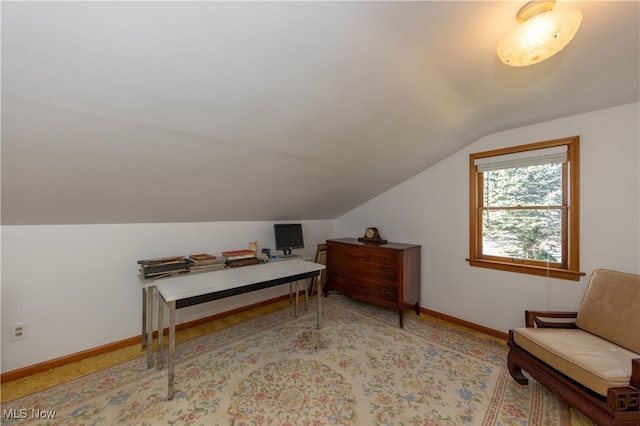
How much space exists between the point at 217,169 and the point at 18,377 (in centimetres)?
212

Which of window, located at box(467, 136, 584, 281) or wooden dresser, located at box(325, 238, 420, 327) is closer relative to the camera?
window, located at box(467, 136, 584, 281)

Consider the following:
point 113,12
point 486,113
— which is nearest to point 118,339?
point 113,12

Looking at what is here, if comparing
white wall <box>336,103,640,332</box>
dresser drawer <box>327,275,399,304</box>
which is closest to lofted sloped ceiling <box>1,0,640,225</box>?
white wall <box>336,103,640,332</box>

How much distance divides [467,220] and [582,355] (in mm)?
1480

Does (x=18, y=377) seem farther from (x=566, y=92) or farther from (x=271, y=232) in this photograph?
(x=566, y=92)

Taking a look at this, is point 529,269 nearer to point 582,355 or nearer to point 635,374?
point 582,355

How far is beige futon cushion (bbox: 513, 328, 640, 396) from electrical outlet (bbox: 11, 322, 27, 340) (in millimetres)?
3689

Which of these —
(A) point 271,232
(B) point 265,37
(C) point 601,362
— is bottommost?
(C) point 601,362

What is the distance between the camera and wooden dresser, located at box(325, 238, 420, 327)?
2824 millimetres

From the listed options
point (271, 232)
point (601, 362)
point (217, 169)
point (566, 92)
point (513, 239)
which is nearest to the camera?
point (601, 362)

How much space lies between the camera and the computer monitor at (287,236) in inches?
130

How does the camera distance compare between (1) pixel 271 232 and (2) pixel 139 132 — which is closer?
(2) pixel 139 132

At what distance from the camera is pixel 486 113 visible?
2.13 metres

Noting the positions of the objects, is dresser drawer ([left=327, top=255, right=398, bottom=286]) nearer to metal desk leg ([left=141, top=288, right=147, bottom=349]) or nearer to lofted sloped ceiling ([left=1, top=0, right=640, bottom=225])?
lofted sloped ceiling ([left=1, top=0, right=640, bottom=225])
